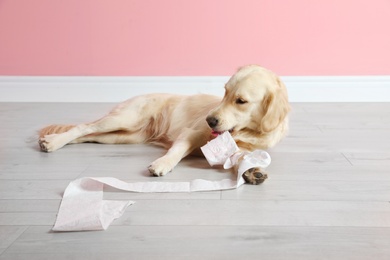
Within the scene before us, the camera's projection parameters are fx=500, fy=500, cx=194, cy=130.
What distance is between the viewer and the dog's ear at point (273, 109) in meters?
2.07

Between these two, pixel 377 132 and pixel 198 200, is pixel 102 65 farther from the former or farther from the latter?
pixel 198 200

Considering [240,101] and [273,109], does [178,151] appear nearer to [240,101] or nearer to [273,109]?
[240,101]

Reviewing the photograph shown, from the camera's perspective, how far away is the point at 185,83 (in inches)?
154

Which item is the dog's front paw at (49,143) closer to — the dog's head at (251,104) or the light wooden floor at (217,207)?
the light wooden floor at (217,207)

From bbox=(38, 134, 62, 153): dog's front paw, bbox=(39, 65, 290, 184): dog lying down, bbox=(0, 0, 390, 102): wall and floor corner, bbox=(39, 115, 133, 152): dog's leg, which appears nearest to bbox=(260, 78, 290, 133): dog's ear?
bbox=(39, 65, 290, 184): dog lying down

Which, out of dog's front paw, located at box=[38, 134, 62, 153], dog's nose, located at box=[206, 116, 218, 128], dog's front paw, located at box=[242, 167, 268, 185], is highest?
dog's nose, located at box=[206, 116, 218, 128]

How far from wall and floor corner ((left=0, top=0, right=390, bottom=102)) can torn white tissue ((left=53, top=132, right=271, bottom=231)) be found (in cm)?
190

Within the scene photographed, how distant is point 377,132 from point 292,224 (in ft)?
5.19

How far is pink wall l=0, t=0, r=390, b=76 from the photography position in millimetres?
3826

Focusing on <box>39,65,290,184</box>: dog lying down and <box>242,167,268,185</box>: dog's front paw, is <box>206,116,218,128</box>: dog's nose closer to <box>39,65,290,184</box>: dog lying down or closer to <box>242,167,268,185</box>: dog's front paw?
<box>39,65,290,184</box>: dog lying down

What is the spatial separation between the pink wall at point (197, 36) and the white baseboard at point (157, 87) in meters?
0.07

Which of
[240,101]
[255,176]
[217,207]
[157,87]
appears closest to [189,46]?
[157,87]

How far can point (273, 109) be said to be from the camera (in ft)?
6.79

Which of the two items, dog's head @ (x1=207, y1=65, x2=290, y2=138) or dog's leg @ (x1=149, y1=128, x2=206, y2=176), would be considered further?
dog's head @ (x1=207, y1=65, x2=290, y2=138)
